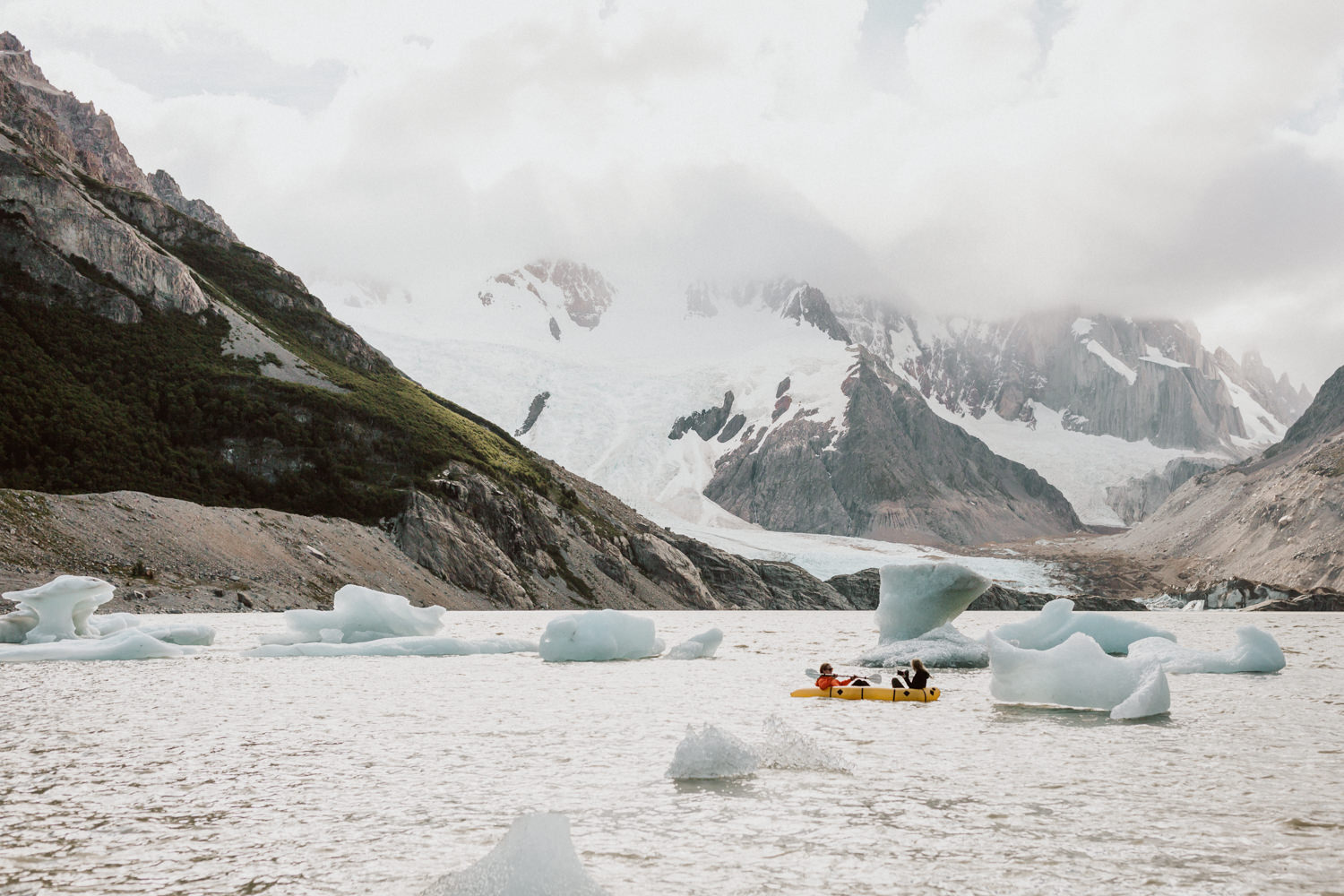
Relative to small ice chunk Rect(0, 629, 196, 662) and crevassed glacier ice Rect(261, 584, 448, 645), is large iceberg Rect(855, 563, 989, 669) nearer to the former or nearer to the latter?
crevassed glacier ice Rect(261, 584, 448, 645)

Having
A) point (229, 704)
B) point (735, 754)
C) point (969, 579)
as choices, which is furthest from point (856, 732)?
point (969, 579)

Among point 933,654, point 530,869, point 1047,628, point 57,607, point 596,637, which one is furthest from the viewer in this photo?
point 596,637

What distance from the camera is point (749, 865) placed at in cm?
980

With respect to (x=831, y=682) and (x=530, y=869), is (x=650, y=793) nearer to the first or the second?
(x=530, y=869)

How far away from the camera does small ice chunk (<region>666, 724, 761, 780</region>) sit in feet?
45.8

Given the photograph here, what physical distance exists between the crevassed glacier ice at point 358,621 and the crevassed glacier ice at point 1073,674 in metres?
24.5

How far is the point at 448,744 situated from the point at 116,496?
54846mm

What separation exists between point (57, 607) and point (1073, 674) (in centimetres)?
3101

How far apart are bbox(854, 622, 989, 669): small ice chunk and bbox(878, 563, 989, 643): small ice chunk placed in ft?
3.62

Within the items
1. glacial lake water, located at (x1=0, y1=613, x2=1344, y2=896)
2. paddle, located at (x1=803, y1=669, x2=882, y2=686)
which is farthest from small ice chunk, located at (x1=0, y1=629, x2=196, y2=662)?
paddle, located at (x1=803, y1=669, x2=882, y2=686)

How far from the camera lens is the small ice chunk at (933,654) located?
3288 centimetres

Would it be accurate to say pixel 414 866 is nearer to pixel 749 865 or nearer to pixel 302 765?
pixel 749 865

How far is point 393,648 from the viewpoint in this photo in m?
36.9

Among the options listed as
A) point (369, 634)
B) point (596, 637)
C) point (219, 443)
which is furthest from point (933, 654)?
point (219, 443)
